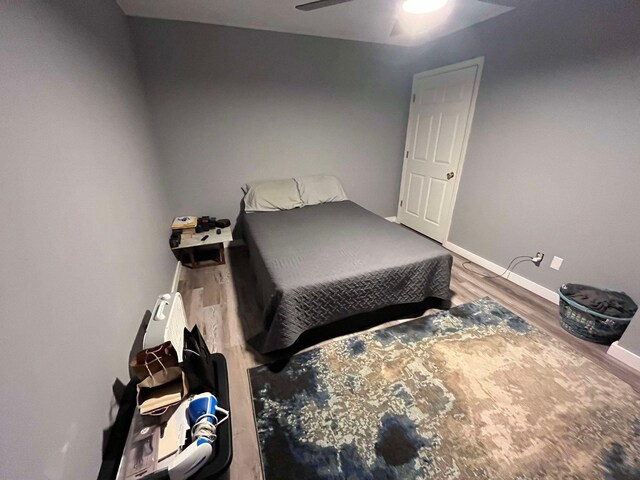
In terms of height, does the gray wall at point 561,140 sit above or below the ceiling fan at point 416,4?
below

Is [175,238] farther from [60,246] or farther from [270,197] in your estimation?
[60,246]

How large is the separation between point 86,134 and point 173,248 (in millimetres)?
1518

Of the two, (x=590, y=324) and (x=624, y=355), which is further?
(x=590, y=324)

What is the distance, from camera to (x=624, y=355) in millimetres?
1699

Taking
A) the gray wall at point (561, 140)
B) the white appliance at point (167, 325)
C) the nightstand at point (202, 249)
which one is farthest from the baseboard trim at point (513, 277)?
the white appliance at point (167, 325)

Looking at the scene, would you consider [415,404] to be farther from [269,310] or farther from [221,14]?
[221,14]

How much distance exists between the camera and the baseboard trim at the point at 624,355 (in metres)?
1.66

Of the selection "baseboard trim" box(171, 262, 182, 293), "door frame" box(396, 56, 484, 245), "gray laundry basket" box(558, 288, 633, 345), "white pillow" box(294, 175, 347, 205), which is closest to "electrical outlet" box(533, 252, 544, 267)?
"gray laundry basket" box(558, 288, 633, 345)

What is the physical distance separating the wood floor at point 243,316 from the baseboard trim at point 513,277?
0.06 metres

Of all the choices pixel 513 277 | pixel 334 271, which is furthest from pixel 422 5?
pixel 513 277

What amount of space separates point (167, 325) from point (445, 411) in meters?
1.48

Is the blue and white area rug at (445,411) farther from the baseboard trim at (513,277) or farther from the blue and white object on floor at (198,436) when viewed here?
the baseboard trim at (513,277)

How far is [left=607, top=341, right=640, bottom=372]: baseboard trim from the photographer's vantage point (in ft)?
5.44

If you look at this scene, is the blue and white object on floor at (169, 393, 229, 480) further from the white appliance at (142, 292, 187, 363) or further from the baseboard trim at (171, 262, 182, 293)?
the baseboard trim at (171, 262, 182, 293)
